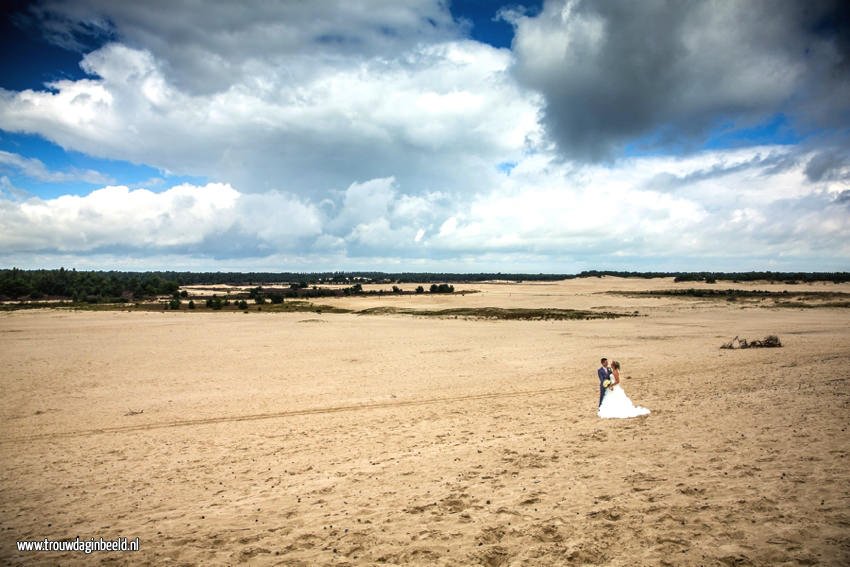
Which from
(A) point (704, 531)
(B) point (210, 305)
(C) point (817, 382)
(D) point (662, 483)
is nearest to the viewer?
(A) point (704, 531)

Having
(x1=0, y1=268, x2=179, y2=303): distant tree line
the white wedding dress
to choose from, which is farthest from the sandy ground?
(x1=0, y1=268, x2=179, y2=303): distant tree line

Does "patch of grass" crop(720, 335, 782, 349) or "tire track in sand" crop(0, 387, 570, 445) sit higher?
"patch of grass" crop(720, 335, 782, 349)

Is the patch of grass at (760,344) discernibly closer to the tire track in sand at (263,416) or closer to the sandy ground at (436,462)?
the sandy ground at (436,462)

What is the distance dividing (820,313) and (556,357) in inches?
1670

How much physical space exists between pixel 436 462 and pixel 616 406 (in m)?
6.38

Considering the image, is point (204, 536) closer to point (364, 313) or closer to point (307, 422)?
point (307, 422)

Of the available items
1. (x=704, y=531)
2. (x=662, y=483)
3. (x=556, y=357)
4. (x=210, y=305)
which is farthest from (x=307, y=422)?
(x=210, y=305)

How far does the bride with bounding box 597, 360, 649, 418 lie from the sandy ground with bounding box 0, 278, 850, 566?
27.9 inches

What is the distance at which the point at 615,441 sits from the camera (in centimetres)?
1166

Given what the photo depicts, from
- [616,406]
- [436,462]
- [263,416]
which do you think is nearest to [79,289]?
[263,416]

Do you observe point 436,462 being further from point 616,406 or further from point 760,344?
point 760,344

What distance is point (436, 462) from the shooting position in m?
11.1

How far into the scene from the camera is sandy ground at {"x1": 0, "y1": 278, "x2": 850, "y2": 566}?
7242 mm

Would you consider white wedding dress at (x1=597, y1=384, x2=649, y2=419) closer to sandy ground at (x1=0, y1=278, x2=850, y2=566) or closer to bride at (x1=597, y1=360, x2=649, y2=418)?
bride at (x1=597, y1=360, x2=649, y2=418)
